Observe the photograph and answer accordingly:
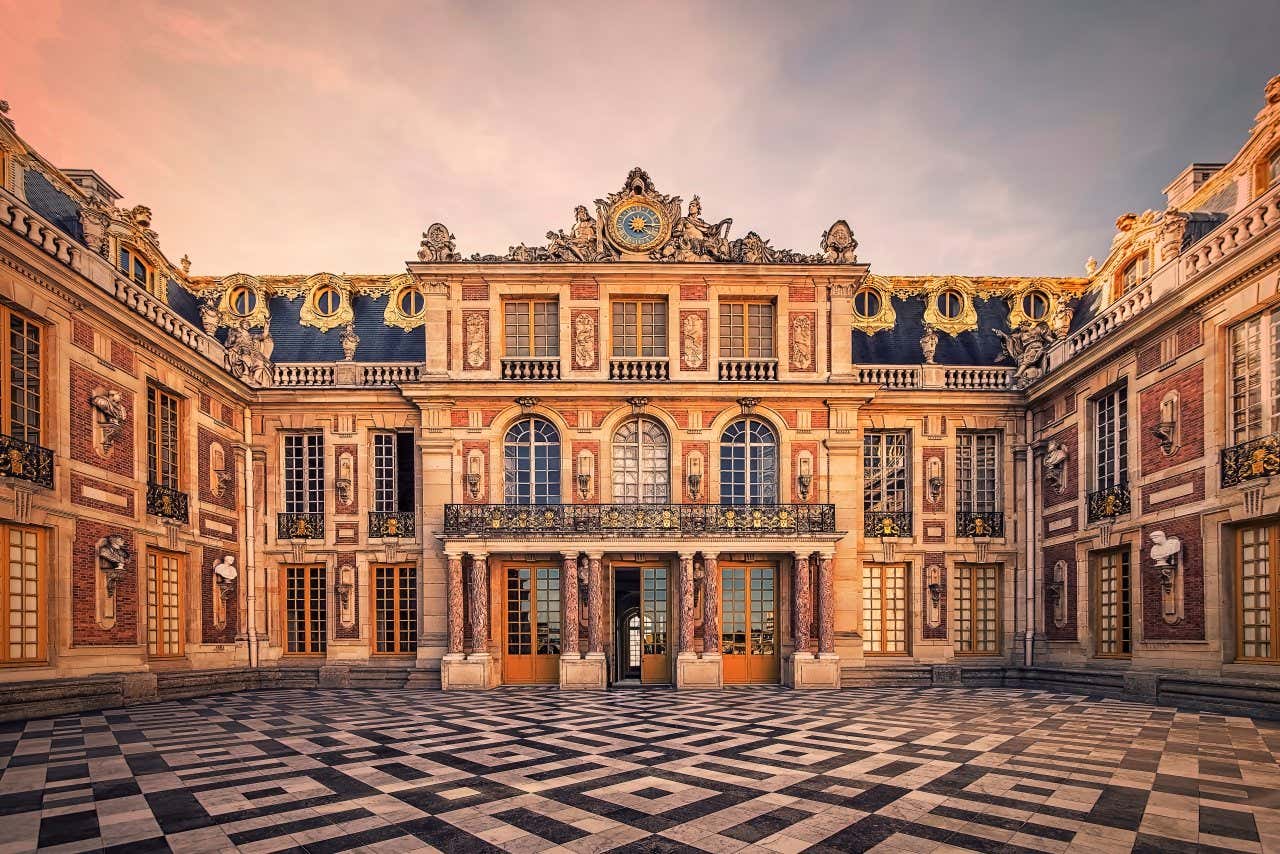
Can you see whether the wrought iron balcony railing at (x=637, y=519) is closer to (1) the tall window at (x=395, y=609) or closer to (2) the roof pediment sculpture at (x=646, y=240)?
(1) the tall window at (x=395, y=609)

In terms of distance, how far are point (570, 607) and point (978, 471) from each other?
1383 cm

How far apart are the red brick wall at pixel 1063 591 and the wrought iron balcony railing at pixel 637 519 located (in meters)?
6.68

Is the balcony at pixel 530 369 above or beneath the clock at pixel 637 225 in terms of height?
beneath

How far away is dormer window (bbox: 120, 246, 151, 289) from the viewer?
1960 cm

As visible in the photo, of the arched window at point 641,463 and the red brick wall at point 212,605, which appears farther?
the arched window at point 641,463

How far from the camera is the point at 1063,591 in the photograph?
822 inches

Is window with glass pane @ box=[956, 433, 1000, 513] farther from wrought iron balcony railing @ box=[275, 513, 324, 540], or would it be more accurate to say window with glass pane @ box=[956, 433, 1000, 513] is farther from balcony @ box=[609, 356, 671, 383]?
wrought iron balcony railing @ box=[275, 513, 324, 540]

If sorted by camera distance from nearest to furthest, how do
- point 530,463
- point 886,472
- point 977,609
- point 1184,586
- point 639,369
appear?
1. point 1184,586
2. point 530,463
3. point 639,369
4. point 977,609
5. point 886,472

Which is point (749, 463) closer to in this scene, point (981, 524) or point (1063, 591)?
point (981, 524)

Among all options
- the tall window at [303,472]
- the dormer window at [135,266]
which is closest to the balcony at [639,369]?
the tall window at [303,472]

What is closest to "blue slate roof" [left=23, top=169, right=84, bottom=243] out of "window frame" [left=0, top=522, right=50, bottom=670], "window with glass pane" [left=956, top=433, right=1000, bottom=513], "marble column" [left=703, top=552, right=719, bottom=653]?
"window frame" [left=0, top=522, right=50, bottom=670]

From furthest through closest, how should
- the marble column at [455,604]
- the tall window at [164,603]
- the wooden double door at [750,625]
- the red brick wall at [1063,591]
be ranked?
the wooden double door at [750,625] → the marble column at [455,604] → the red brick wall at [1063,591] → the tall window at [164,603]

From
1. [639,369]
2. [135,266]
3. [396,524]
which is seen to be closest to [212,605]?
[396,524]

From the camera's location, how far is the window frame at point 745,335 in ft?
74.8
